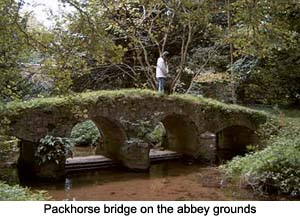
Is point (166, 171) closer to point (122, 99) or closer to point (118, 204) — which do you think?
point (122, 99)

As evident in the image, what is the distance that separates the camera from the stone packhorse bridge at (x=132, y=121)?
9.42 m

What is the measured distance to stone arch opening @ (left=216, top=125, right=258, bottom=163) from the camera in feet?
43.7

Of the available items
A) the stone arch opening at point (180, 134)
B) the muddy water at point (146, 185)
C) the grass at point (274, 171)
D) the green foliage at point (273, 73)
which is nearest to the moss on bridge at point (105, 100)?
the stone arch opening at point (180, 134)

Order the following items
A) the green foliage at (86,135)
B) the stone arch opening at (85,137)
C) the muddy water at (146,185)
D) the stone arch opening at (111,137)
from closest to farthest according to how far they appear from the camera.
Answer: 1. the muddy water at (146,185)
2. the stone arch opening at (111,137)
3. the stone arch opening at (85,137)
4. the green foliage at (86,135)

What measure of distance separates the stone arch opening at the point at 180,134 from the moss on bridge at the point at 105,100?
66 cm

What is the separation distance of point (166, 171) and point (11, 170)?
360cm

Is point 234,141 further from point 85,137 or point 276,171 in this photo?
point 276,171

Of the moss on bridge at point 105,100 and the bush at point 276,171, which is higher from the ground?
the moss on bridge at point 105,100

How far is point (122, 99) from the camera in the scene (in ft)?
35.3

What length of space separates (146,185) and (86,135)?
568 cm

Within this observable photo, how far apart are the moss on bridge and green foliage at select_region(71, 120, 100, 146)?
3600 mm

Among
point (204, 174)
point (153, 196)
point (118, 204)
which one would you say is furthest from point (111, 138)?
point (118, 204)
